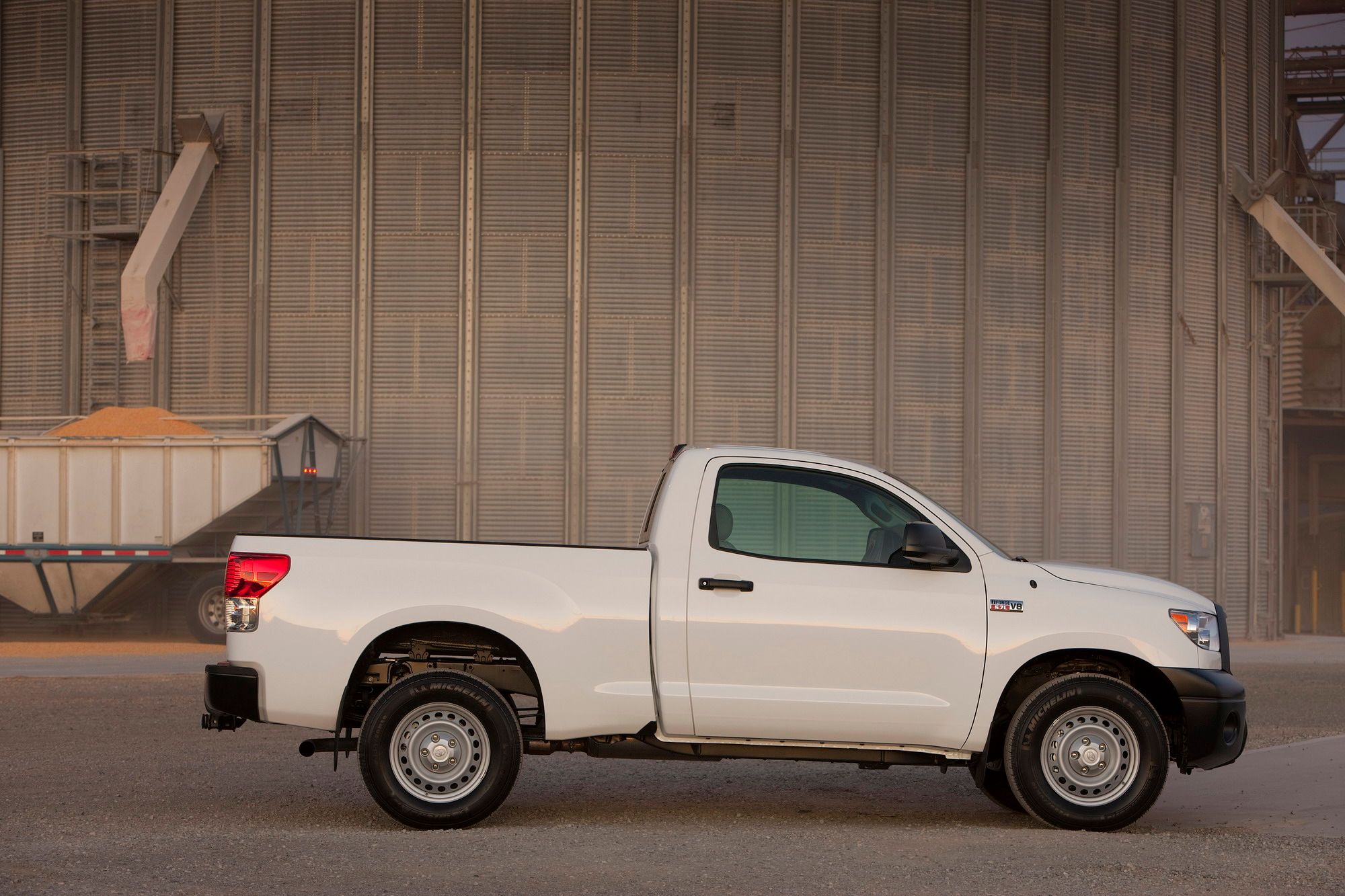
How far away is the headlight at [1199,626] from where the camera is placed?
316 inches

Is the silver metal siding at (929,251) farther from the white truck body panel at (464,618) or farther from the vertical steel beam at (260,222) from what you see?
the white truck body panel at (464,618)

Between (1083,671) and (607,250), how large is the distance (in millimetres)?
17751

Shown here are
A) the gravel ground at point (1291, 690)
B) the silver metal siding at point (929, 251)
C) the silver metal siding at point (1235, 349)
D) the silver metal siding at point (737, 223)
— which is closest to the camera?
the gravel ground at point (1291, 690)

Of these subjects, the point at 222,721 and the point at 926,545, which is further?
the point at 222,721

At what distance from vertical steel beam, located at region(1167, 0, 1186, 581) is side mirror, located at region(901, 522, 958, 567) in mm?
20332

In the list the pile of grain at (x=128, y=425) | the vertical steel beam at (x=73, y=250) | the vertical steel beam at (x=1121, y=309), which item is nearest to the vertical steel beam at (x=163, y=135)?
the vertical steel beam at (x=73, y=250)

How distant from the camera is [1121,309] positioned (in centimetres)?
2669

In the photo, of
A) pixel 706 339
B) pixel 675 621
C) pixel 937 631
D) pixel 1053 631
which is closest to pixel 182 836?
pixel 675 621

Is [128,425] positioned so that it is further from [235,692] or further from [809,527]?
[809,527]

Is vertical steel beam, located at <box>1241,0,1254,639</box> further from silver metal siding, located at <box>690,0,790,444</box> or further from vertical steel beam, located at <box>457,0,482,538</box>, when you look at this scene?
vertical steel beam, located at <box>457,0,482,538</box>

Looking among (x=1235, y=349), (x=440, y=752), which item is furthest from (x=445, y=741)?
(x=1235, y=349)

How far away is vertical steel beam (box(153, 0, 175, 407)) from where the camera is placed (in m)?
25.3

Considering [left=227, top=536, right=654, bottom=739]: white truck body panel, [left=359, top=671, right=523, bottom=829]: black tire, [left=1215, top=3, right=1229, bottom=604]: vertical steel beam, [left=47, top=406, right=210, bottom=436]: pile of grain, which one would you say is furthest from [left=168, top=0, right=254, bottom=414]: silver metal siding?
[left=359, top=671, right=523, bottom=829]: black tire

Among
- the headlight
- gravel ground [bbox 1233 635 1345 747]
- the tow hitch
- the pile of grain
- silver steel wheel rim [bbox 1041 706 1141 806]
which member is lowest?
gravel ground [bbox 1233 635 1345 747]
